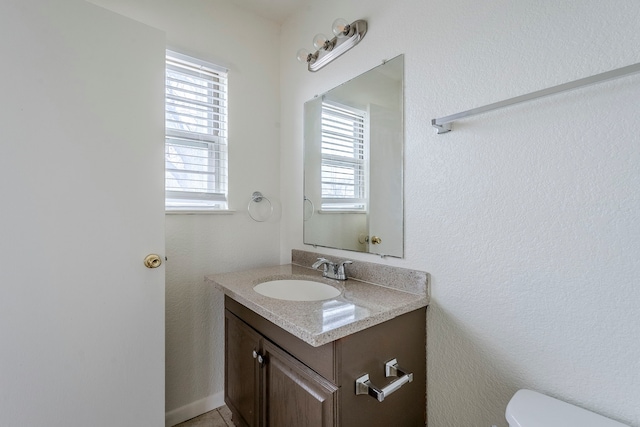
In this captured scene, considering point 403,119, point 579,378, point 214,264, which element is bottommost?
point 579,378

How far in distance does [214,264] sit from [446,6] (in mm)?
1716

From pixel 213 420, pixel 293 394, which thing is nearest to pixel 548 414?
pixel 293 394

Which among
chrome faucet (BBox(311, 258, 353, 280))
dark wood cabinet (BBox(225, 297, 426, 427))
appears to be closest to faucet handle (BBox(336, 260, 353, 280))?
chrome faucet (BBox(311, 258, 353, 280))

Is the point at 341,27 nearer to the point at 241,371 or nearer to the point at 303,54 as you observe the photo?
the point at 303,54

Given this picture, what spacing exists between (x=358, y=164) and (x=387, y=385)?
40.8 inches

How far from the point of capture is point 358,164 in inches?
62.1

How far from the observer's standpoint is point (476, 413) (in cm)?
107

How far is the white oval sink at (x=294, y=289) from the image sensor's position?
1520 millimetres

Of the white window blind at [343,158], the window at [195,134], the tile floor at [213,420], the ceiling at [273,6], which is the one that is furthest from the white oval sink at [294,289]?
the ceiling at [273,6]

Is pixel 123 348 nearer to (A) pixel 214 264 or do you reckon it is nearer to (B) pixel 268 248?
(A) pixel 214 264

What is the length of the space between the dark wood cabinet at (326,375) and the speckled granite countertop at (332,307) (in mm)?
55

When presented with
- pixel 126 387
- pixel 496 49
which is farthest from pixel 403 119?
pixel 126 387

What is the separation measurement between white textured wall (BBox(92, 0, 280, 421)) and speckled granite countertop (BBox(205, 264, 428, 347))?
0.89ft

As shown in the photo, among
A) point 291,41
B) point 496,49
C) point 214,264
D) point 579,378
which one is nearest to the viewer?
point 579,378
